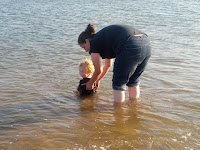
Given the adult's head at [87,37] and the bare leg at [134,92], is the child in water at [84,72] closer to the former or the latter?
the bare leg at [134,92]

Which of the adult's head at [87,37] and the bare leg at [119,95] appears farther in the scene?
the bare leg at [119,95]

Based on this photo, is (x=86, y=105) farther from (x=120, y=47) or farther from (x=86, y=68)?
(x=120, y=47)

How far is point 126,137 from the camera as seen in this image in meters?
3.42

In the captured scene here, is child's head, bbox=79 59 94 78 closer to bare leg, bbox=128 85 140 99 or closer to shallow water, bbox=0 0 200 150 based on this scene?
shallow water, bbox=0 0 200 150

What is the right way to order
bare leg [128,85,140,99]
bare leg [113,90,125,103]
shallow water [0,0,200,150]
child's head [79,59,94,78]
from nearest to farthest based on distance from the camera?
shallow water [0,0,200,150], bare leg [113,90,125,103], bare leg [128,85,140,99], child's head [79,59,94,78]

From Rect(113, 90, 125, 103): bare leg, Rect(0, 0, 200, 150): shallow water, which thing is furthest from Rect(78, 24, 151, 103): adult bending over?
Rect(0, 0, 200, 150): shallow water

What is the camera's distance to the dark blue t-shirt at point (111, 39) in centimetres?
356

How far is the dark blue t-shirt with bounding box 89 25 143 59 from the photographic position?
356cm

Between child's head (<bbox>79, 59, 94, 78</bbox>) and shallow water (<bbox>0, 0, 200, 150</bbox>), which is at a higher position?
child's head (<bbox>79, 59, 94, 78</bbox>)

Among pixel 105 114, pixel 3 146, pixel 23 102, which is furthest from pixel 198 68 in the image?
pixel 3 146

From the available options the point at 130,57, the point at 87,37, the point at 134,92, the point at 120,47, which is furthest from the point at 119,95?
the point at 87,37

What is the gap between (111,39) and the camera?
3611mm

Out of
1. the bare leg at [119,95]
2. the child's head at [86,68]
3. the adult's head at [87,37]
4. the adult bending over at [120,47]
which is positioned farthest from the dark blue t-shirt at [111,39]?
the child's head at [86,68]

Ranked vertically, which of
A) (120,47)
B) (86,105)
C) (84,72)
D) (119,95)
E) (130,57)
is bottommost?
(86,105)
